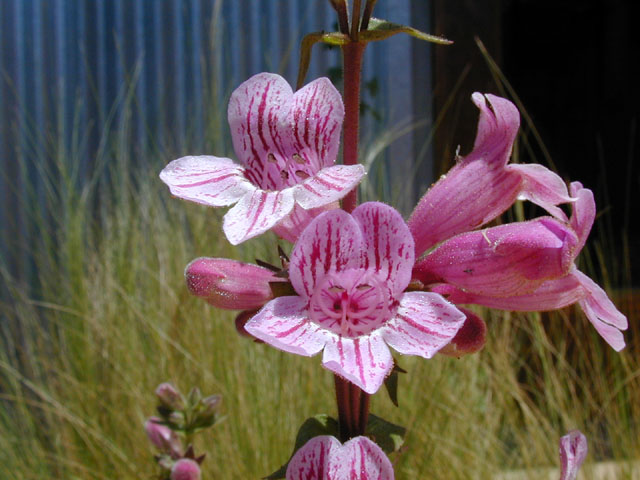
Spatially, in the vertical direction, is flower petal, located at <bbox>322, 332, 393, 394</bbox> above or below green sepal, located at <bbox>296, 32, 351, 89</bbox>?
below

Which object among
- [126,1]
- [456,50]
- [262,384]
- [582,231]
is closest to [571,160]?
[456,50]

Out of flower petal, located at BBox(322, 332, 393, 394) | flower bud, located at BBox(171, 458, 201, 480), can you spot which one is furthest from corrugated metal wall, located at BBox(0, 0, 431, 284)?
flower petal, located at BBox(322, 332, 393, 394)

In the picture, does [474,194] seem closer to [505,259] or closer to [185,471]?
[505,259]

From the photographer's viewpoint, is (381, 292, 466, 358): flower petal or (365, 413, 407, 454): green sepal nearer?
(381, 292, 466, 358): flower petal

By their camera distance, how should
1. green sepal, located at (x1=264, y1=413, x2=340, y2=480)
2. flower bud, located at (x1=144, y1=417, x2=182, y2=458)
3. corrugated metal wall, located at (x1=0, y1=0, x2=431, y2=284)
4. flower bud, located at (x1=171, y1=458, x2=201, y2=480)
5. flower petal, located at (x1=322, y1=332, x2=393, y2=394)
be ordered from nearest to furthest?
flower petal, located at (x1=322, y1=332, x2=393, y2=394), green sepal, located at (x1=264, y1=413, x2=340, y2=480), flower bud, located at (x1=171, y1=458, x2=201, y2=480), flower bud, located at (x1=144, y1=417, x2=182, y2=458), corrugated metal wall, located at (x1=0, y1=0, x2=431, y2=284)

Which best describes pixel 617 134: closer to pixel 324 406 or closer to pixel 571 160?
pixel 571 160

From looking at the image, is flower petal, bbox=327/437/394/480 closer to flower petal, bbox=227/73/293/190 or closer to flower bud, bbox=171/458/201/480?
flower petal, bbox=227/73/293/190

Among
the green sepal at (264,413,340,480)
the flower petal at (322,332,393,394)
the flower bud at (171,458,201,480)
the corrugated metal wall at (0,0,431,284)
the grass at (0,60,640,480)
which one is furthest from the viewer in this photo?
the corrugated metal wall at (0,0,431,284)

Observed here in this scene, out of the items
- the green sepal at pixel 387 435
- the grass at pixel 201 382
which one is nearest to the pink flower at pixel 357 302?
the green sepal at pixel 387 435

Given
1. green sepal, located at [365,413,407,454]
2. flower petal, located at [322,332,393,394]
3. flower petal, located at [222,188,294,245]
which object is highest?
flower petal, located at [222,188,294,245]
